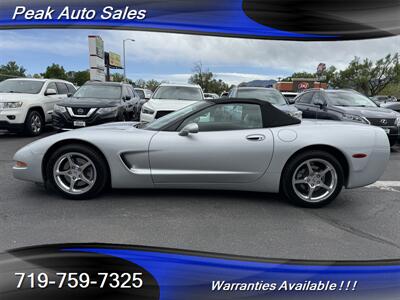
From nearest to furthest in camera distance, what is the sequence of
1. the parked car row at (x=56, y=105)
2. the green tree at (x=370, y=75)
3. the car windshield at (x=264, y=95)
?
the parked car row at (x=56, y=105)
the car windshield at (x=264, y=95)
the green tree at (x=370, y=75)

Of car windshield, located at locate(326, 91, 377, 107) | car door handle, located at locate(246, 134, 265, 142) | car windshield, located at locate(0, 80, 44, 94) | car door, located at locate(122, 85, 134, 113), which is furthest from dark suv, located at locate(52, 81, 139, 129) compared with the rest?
car windshield, located at locate(326, 91, 377, 107)

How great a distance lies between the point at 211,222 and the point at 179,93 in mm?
5979

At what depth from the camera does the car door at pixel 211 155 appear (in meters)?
3.62

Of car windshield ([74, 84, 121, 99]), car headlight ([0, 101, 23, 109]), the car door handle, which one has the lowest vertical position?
the car door handle

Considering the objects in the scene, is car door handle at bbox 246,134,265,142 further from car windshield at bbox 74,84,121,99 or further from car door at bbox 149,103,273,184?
car windshield at bbox 74,84,121,99

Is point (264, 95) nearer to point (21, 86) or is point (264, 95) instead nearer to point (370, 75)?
point (21, 86)

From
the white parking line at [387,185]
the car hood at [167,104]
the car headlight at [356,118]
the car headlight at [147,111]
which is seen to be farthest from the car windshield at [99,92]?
the white parking line at [387,185]

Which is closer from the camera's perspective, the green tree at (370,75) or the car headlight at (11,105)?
the car headlight at (11,105)

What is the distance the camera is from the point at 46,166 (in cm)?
374

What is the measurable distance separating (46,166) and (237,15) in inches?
107

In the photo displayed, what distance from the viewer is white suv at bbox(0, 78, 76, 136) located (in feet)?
26.0

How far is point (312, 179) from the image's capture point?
3.78 m

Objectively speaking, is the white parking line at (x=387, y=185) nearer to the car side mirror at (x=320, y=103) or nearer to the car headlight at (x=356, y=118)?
the car headlight at (x=356, y=118)

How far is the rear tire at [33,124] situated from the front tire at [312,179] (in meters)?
7.07
